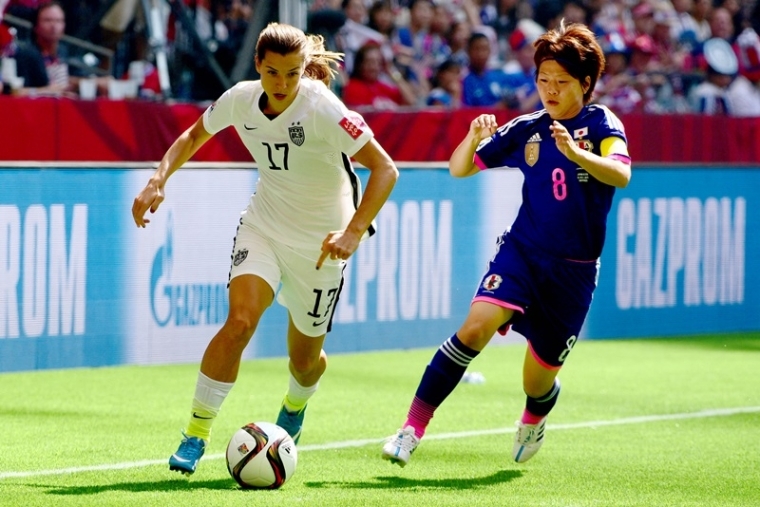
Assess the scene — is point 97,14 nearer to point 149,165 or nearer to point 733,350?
point 149,165

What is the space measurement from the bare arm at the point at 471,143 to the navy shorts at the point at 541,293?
16.0 inches

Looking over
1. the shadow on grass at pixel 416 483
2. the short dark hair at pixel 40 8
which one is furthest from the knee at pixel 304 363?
the short dark hair at pixel 40 8

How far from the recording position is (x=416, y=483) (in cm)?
644

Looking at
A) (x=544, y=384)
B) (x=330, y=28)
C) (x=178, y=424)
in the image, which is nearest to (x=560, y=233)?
(x=544, y=384)

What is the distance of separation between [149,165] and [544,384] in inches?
190

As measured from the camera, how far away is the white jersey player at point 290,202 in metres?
6.17

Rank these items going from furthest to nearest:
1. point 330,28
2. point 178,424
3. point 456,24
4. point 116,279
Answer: point 456,24 → point 330,28 → point 116,279 → point 178,424

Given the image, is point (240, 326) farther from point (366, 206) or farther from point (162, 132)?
point (162, 132)

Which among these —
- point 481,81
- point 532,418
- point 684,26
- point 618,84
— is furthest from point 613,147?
point 684,26

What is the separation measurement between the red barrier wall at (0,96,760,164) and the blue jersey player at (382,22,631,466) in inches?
184

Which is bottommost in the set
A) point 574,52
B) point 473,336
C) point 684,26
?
point 684,26

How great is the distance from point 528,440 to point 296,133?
1.98 m

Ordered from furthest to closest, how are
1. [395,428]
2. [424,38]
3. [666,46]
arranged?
[666,46] < [424,38] < [395,428]

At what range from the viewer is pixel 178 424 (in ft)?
26.8
